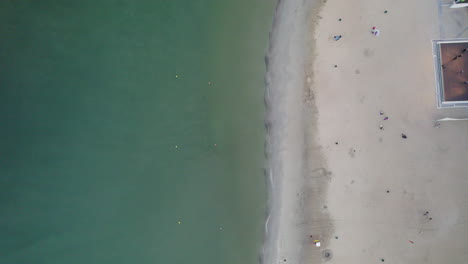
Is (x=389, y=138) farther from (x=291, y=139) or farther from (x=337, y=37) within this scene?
(x=337, y=37)

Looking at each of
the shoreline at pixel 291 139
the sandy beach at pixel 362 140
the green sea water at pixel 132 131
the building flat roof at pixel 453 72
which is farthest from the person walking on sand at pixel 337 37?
the building flat roof at pixel 453 72

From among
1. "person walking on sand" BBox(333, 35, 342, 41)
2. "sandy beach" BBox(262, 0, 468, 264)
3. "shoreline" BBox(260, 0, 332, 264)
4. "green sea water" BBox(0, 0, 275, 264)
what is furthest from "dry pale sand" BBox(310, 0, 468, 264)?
"green sea water" BBox(0, 0, 275, 264)

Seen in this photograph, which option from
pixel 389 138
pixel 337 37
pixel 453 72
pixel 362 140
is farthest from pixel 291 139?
pixel 453 72

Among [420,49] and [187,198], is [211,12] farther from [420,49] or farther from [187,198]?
[420,49]

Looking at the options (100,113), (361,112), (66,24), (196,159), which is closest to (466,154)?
(361,112)

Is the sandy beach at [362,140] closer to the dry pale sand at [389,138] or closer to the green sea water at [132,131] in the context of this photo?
the dry pale sand at [389,138]

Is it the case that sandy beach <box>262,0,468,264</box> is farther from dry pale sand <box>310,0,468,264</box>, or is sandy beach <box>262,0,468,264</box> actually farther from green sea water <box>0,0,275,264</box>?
green sea water <box>0,0,275,264</box>
